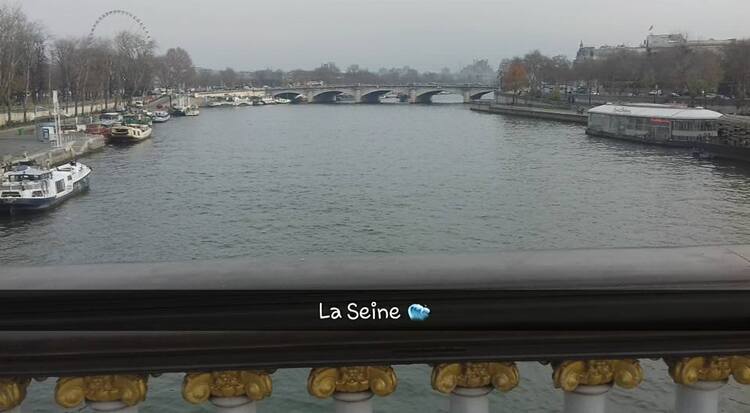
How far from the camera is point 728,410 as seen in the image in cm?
135

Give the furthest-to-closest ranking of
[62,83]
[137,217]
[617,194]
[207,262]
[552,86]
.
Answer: [552,86] < [62,83] < [617,194] < [137,217] < [207,262]

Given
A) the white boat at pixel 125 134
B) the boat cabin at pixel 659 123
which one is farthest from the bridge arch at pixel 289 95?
the boat cabin at pixel 659 123

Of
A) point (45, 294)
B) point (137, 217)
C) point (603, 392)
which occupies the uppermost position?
point (45, 294)

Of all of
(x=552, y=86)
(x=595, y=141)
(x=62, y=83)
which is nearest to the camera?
(x=595, y=141)

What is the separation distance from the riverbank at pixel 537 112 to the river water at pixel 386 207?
648 inches

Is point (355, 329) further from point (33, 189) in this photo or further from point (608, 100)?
point (608, 100)

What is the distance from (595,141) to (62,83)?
34.6m

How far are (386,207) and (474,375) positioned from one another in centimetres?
1468

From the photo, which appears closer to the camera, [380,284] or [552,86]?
[380,284]

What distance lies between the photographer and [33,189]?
1609 centimetres

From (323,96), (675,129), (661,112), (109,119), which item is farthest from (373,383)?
(323,96)

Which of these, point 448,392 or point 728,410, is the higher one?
point 448,392

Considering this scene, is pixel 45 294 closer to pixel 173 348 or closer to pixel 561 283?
pixel 173 348

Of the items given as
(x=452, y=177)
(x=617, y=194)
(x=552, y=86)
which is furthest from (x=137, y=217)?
(x=552, y=86)
